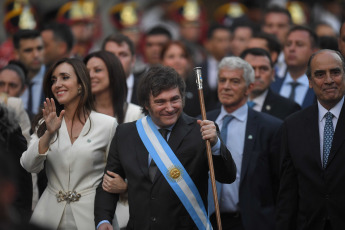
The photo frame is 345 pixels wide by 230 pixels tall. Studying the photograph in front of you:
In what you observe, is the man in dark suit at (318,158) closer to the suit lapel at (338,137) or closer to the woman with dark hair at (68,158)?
the suit lapel at (338,137)

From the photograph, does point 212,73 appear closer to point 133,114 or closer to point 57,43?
point 57,43

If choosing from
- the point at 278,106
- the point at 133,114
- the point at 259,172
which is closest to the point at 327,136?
the point at 259,172

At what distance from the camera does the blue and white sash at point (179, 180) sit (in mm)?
6621

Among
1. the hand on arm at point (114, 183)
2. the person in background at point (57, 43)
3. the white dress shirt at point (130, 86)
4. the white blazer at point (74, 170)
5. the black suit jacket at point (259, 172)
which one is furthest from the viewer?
the person in background at point (57, 43)

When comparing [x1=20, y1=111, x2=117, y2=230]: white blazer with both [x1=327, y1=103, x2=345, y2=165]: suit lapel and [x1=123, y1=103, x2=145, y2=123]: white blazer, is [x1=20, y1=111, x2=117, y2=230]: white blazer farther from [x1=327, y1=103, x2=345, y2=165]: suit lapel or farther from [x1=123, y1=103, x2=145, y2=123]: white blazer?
[x1=327, y1=103, x2=345, y2=165]: suit lapel

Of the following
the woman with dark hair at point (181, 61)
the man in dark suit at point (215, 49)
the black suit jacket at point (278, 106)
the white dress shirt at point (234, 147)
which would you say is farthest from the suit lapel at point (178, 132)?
the man in dark suit at point (215, 49)

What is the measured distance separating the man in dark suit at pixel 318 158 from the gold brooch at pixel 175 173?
1.15m

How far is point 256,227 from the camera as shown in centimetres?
788

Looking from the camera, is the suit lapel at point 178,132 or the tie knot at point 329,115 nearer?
the suit lapel at point 178,132

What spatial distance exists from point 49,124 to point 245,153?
227 cm

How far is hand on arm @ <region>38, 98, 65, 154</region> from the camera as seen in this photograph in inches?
270

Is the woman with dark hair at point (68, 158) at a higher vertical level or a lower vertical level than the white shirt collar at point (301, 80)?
lower

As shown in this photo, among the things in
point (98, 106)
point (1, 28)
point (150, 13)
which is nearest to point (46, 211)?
point (98, 106)

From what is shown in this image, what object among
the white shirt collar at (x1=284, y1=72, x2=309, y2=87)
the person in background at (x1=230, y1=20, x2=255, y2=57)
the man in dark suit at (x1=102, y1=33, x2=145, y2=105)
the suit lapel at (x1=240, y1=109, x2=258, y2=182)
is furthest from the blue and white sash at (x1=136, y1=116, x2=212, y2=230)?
the person in background at (x1=230, y1=20, x2=255, y2=57)
